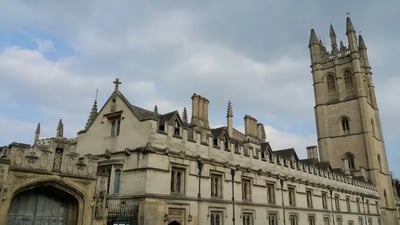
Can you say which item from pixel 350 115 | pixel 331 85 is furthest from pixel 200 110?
pixel 331 85

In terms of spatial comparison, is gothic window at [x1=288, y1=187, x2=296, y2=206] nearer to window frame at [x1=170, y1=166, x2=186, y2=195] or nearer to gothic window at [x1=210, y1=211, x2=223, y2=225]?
gothic window at [x1=210, y1=211, x2=223, y2=225]

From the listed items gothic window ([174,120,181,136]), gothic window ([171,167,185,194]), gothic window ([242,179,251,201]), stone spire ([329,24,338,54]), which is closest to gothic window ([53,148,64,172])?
gothic window ([171,167,185,194])

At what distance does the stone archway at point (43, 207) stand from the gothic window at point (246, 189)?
41.5 ft

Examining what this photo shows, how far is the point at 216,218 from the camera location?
834 inches

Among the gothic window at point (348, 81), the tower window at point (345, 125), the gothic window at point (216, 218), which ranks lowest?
the gothic window at point (216, 218)

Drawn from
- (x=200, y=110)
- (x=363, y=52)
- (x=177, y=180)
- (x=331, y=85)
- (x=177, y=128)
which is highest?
(x=363, y=52)

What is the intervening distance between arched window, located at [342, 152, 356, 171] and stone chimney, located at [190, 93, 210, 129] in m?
33.9

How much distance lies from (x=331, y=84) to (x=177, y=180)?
4888 centimetres

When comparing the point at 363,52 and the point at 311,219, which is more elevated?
the point at 363,52

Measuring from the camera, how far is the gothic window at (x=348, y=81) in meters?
58.0

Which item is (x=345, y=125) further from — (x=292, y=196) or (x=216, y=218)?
(x=216, y=218)

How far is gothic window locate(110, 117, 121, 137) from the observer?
20672mm

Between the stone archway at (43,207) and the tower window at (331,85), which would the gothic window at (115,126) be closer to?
the stone archway at (43,207)

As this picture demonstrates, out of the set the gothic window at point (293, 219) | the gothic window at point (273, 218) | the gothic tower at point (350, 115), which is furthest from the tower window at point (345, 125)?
the gothic window at point (273, 218)
